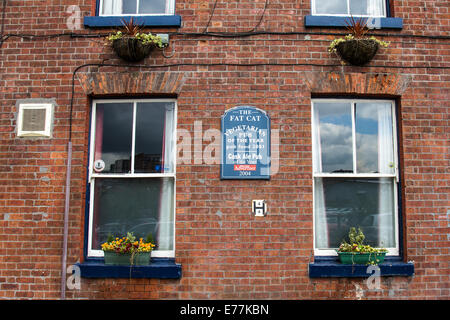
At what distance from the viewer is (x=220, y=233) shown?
4746 millimetres

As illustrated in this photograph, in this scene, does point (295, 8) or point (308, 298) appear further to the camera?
point (295, 8)

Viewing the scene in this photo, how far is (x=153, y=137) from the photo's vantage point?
5121mm

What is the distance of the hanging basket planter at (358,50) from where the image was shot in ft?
15.9

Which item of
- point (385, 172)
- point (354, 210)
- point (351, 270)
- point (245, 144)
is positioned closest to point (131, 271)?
point (245, 144)

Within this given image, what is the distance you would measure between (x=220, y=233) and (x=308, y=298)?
1.36m

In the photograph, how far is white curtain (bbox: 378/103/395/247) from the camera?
4973 millimetres

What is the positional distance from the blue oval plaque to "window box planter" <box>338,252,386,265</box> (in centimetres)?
142

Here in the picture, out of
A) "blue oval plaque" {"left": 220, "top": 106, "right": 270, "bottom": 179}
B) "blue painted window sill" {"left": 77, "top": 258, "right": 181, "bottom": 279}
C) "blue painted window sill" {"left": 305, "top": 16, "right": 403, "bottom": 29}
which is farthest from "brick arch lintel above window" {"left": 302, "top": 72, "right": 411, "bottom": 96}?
"blue painted window sill" {"left": 77, "top": 258, "right": 181, "bottom": 279}

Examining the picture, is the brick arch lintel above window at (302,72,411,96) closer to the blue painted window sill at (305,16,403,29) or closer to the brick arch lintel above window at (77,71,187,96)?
the blue painted window sill at (305,16,403,29)

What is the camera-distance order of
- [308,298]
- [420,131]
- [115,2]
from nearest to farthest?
[308,298]
[420,131]
[115,2]

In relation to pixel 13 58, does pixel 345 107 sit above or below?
below

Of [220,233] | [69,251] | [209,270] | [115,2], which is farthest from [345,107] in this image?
Result: [69,251]

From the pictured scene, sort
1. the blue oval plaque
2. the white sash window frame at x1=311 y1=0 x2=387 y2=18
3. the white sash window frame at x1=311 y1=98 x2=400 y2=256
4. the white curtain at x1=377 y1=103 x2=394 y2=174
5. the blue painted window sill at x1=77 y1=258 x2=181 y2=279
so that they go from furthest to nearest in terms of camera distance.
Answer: the white sash window frame at x1=311 y1=0 x2=387 y2=18
the white curtain at x1=377 y1=103 x2=394 y2=174
the white sash window frame at x1=311 y1=98 x2=400 y2=256
the blue oval plaque
the blue painted window sill at x1=77 y1=258 x2=181 y2=279

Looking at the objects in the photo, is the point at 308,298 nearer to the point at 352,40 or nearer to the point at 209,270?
the point at 209,270
